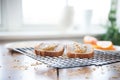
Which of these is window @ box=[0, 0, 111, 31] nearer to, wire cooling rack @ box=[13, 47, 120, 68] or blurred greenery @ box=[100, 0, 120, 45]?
blurred greenery @ box=[100, 0, 120, 45]

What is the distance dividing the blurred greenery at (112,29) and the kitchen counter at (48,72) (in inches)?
30.9

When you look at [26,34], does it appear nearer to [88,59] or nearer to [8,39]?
[8,39]

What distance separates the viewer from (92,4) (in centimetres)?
186

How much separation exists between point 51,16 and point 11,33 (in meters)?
0.31

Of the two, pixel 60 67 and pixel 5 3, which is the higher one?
pixel 5 3

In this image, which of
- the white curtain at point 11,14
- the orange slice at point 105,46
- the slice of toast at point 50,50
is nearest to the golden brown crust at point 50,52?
the slice of toast at point 50,50

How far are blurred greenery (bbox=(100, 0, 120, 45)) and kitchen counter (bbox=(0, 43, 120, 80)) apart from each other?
786mm

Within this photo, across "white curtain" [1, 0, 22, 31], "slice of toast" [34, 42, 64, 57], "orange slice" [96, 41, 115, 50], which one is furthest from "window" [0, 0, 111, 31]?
"slice of toast" [34, 42, 64, 57]

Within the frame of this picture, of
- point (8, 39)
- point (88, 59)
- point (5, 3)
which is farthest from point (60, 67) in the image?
point (5, 3)

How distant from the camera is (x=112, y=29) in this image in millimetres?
1755

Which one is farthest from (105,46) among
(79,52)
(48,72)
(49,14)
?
(49,14)

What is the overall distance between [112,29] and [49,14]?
1.43 feet

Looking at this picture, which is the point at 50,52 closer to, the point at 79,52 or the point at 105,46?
the point at 79,52

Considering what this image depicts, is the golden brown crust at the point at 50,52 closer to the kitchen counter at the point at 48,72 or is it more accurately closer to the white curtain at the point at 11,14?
the kitchen counter at the point at 48,72
